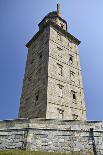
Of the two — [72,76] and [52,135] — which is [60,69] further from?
[52,135]

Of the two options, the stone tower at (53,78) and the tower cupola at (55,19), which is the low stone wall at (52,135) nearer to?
the stone tower at (53,78)

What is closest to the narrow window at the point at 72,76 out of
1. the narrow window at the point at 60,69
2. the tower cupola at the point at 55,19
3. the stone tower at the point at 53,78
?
the stone tower at the point at 53,78

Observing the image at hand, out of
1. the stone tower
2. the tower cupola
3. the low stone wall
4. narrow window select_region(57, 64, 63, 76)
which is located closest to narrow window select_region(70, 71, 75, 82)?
the stone tower

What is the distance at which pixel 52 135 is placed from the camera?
20.4 m

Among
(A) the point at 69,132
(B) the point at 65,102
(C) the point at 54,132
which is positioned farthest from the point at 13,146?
(B) the point at 65,102

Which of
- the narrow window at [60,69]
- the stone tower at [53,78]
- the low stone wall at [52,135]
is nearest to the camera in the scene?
the low stone wall at [52,135]

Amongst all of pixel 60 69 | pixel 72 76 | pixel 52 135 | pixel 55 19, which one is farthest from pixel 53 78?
pixel 55 19

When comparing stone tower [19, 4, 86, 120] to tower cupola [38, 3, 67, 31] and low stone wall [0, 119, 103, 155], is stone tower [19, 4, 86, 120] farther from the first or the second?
low stone wall [0, 119, 103, 155]

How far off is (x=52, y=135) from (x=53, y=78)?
1494 cm

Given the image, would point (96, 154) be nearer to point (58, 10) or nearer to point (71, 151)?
point (71, 151)

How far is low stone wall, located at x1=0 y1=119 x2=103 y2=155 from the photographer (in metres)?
19.5

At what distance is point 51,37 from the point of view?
40.2 meters

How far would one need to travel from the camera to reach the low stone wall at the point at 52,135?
19531 mm

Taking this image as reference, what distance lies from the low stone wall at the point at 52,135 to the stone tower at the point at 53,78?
26.6 feet
